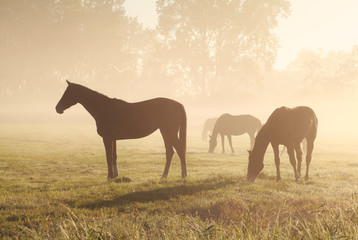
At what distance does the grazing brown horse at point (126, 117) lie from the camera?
945 centimetres

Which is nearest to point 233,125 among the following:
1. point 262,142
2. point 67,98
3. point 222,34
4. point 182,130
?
point 262,142

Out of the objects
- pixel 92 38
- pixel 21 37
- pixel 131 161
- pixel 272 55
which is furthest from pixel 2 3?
pixel 131 161

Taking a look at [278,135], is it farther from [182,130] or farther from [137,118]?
[137,118]

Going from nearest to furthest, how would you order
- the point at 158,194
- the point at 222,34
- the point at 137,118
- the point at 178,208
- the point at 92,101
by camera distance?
the point at 178,208
the point at 158,194
the point at 137,118
the point at 92,101
the point at 222,34

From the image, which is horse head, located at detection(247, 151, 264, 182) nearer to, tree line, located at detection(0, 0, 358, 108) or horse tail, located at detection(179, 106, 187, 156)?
horse tail, located at detection(179, 106, 187, 156)

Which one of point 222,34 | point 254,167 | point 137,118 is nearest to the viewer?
point 254,167

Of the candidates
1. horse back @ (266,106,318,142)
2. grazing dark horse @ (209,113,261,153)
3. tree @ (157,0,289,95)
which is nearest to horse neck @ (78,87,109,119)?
horse back @ (266,106,318,142)

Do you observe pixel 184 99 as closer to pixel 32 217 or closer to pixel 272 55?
pixel 272 55

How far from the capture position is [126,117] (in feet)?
31.2

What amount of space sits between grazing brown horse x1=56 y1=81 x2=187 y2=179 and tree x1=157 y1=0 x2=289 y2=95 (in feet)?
146

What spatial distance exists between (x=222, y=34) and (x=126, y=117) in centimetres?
4710

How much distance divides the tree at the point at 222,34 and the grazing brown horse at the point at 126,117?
146 ft

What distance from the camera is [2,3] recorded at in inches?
2046

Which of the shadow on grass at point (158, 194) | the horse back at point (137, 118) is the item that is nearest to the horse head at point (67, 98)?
the horse back at point (137, 118)
